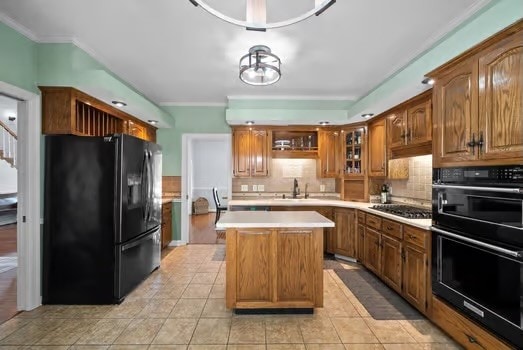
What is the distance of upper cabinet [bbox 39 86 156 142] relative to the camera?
2738 millimetres

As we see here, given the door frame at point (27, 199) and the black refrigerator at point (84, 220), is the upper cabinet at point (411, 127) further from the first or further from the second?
the door frame at point (27, 199)

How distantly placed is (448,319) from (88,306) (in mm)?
3309

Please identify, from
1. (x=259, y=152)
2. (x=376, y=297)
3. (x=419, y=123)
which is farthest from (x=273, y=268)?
(x=259, y=152)

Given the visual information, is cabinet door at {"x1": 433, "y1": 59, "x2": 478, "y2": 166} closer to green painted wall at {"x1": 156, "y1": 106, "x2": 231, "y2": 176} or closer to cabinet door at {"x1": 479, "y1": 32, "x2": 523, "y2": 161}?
cabinet door at {"x1": 479, "y1": 32, "x2": 523, "y2": 161}

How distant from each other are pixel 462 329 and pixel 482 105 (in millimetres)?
1641

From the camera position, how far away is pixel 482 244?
1866 mm

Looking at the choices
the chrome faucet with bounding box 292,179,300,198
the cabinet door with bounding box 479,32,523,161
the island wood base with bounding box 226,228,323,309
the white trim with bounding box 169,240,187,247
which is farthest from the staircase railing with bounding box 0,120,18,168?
the cabinet door with bounding box 479,32,523,161

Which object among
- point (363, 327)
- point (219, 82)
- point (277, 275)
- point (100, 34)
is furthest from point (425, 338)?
point (100, 34)

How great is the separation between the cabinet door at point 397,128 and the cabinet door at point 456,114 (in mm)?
1151

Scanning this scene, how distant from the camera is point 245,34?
2.56 metres

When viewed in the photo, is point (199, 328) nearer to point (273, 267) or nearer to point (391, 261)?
point (273, 267)

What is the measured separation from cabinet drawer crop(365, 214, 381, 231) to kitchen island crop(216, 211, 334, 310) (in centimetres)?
117

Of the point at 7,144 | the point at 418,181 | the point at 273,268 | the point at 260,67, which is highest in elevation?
the point at 260,67

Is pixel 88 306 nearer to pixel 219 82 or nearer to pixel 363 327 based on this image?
pixel 363 327
